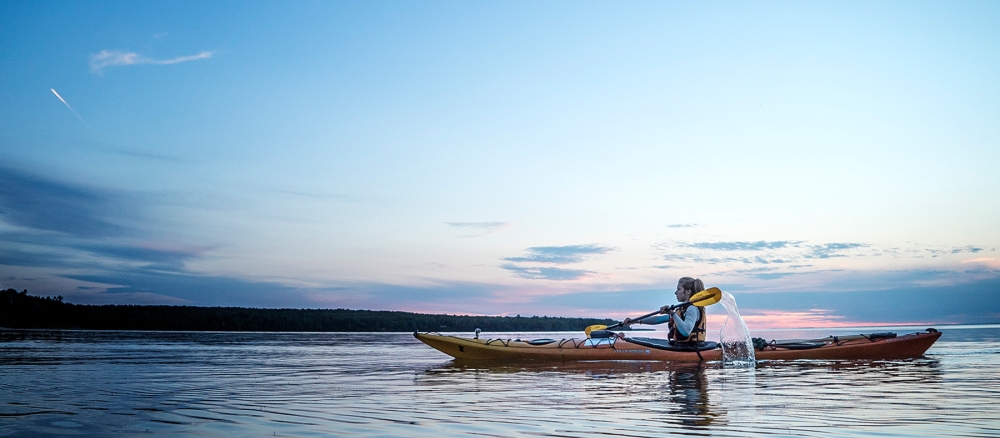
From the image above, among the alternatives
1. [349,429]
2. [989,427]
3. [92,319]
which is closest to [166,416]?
[349,429]

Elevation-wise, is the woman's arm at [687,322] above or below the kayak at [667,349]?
above

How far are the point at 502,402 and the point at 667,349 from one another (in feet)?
24.9

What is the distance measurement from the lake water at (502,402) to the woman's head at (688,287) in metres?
2.04

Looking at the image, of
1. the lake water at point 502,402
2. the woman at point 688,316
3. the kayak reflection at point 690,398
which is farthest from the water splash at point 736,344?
the kayak reflection at point 690,398

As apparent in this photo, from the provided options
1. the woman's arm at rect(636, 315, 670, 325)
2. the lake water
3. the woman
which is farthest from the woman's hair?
the lake water

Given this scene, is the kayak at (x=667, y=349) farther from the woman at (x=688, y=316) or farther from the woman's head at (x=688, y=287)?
the woman's head at (x=688, y=287)

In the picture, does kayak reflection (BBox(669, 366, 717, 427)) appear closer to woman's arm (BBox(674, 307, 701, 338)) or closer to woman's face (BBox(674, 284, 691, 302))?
woman's arm (BBox(674, 307, 701, 338))

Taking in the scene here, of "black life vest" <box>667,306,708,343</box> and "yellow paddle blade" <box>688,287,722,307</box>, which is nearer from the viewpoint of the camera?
"yellow paddle blade" <box>688,287,722,307</box>

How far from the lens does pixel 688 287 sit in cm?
1363

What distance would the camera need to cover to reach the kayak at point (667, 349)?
13.6 m

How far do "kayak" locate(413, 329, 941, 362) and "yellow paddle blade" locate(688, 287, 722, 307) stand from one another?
960mm

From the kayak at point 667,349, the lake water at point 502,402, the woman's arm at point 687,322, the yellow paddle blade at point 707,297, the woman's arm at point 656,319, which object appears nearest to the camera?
the lake water at point 502,402

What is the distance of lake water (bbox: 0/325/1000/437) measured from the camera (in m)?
4.99

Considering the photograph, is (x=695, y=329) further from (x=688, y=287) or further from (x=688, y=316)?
(x=688, y=287)
